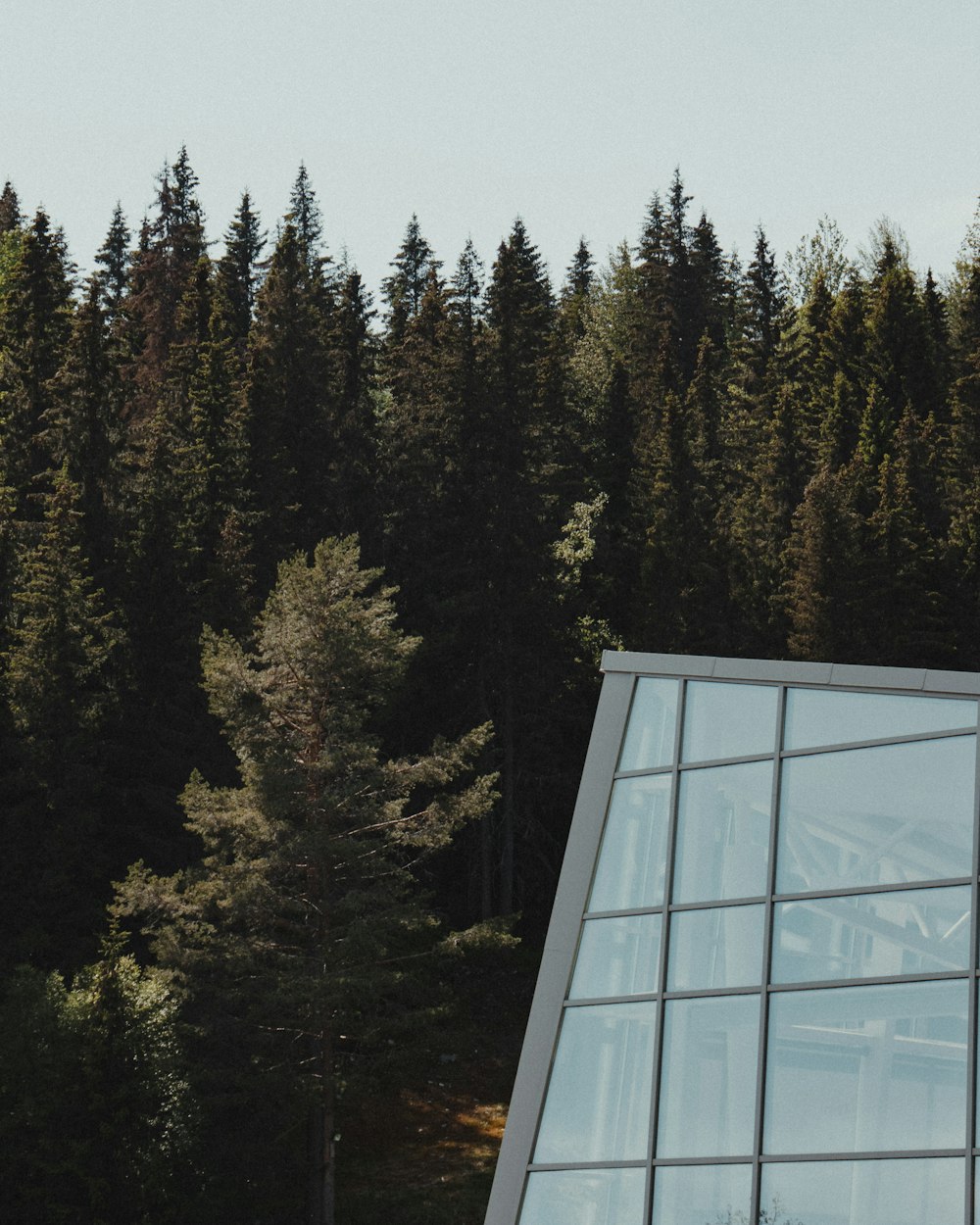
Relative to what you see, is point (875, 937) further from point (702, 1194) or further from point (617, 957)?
point (702, 1194)

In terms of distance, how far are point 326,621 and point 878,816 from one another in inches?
754

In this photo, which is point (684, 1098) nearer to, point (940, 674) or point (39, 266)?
point (940, 674)

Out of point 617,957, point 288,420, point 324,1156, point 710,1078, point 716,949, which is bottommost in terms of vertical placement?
point 324,1156

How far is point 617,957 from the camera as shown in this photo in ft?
37.4

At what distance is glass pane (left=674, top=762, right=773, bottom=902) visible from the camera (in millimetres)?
11180

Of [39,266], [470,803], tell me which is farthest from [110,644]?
[39,266]

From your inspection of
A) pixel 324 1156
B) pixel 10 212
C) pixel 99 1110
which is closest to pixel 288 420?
pixel 324 1156

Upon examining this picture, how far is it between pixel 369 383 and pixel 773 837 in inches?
1912

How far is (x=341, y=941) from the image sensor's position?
27.5 m

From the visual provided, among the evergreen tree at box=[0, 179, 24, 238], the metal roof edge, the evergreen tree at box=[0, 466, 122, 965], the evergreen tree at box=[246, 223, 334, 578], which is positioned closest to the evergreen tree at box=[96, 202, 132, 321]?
the evergreen tree at box=[0, 179, 24, 238]

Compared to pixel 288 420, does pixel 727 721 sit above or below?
below

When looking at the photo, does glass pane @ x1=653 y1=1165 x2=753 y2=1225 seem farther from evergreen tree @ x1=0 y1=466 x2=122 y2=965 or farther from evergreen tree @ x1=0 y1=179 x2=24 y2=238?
evergreen tree @ x1=0 y1=179 x2=24 y2=238

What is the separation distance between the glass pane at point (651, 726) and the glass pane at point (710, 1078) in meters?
2.07

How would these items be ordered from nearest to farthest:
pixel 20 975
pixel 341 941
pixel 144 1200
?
pixel 144 1200 < pixel 341 941 < pixel 20 975
